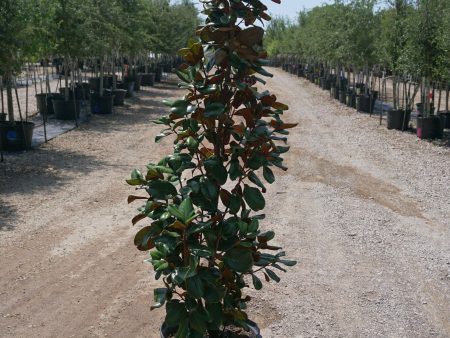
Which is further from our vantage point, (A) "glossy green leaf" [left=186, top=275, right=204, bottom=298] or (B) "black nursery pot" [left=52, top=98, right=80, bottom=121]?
(B) "black nursery pot" [left=52, top=98, right=80, bottom=121]

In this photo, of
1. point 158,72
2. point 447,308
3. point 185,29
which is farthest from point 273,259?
point 185,29

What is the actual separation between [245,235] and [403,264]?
377 centimetres

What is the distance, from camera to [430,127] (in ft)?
45.2

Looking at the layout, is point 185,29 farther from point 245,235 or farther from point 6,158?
point 245,235

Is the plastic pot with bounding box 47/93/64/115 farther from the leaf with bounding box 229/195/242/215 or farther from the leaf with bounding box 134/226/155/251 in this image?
Result: the leaf with bounding box 229/195/242/215

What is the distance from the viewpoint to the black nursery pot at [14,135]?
10.6 metres

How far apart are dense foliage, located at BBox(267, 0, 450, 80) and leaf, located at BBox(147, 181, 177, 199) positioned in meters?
11.6

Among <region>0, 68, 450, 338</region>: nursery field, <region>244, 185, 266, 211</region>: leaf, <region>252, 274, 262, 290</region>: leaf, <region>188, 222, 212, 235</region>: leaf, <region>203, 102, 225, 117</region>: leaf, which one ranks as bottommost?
<region>0, 68, 450, 338</region>: nursery field

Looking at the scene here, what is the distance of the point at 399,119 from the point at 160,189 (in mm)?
13887

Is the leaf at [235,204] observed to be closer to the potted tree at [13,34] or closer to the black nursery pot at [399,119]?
the potted tree at [13,34]

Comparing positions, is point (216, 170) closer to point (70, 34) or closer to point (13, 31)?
point (13, 31)

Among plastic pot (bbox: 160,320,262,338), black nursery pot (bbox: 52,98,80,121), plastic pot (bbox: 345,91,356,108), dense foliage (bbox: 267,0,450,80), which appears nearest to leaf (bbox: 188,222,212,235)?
plastic pot (bbox: 160,320,262,338)

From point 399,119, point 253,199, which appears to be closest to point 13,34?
point 253,199

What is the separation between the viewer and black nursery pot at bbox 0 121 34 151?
10641 mm
